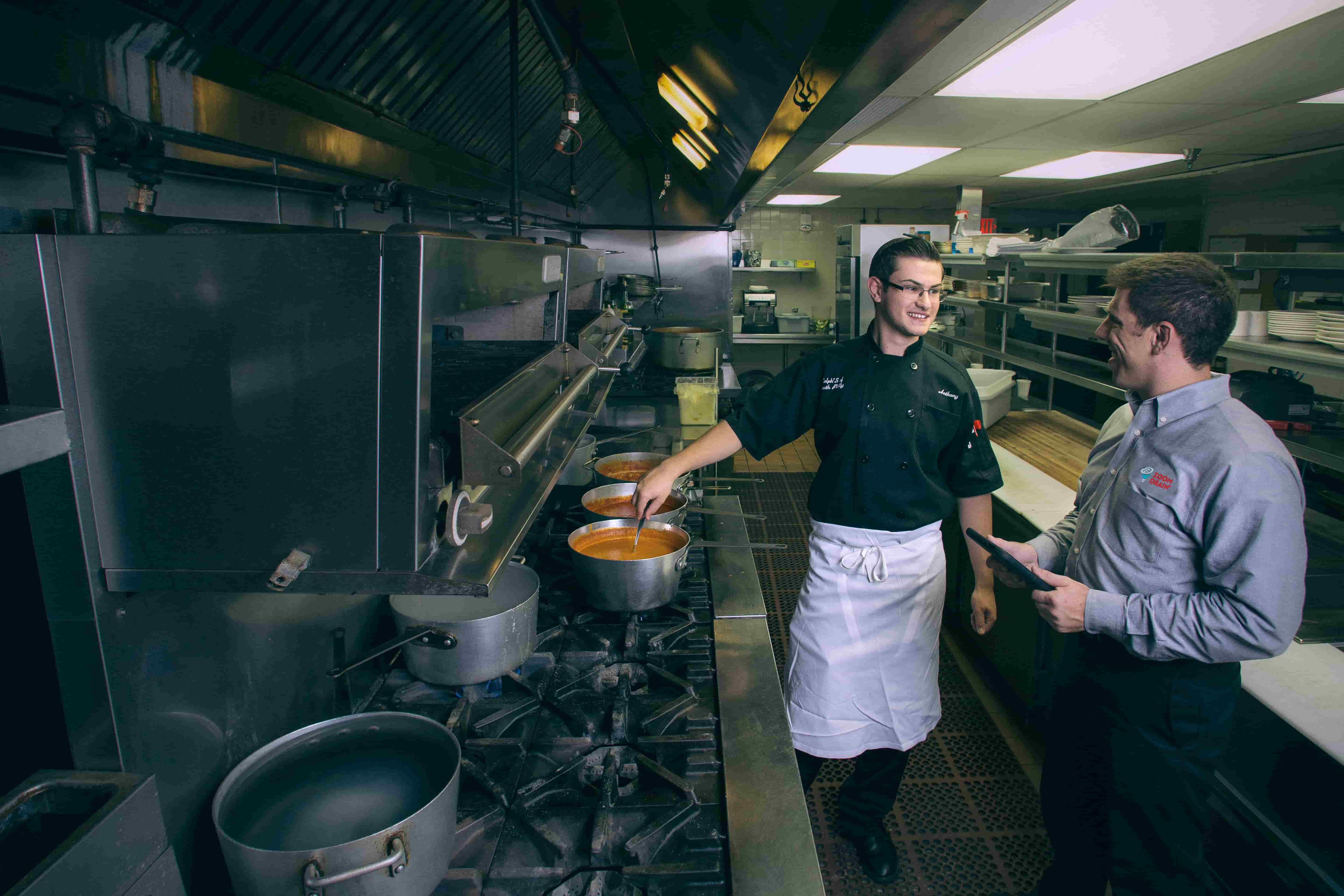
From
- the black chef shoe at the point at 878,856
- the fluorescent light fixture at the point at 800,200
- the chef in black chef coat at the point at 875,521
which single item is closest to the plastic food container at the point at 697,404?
the chef in black chef coat at the point at 875,521

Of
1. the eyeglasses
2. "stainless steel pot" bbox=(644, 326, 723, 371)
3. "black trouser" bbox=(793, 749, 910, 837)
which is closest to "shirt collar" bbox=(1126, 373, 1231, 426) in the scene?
the eyeglasses

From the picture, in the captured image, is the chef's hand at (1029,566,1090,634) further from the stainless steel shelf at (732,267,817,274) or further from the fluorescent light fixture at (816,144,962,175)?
the stainless steel shelf at (732,267,817,274)

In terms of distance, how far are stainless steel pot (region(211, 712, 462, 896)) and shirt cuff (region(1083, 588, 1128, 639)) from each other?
140cm

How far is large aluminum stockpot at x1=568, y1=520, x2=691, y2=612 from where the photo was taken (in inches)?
72.4

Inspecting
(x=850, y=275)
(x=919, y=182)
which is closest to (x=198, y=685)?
(x=919, y=182)

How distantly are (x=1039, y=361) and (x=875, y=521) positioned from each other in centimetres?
257

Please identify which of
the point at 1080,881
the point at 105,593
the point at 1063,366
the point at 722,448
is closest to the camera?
the point at 105,593

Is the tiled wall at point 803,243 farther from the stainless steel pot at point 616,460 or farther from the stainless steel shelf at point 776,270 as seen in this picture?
the stainless steel pot at point 616,460

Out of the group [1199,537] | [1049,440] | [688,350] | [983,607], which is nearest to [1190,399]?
[1199,537]

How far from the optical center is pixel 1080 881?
6.39 ft

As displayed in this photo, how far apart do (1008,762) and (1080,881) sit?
89cm

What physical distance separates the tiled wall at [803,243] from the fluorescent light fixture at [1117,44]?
6965mm

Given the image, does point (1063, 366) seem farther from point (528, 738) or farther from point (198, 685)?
point (198, 685)

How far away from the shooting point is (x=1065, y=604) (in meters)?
1.68
